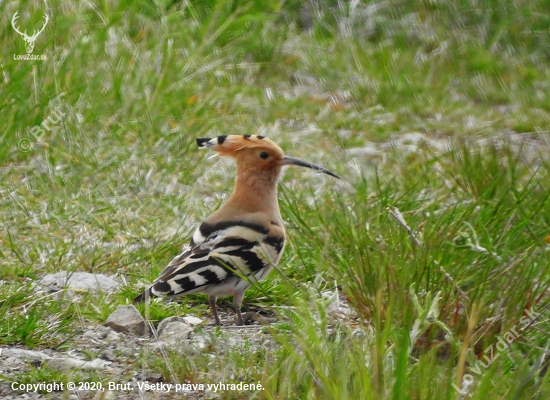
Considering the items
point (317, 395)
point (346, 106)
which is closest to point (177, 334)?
point (317, 395)

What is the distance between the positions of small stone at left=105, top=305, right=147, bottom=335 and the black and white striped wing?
0.10 m

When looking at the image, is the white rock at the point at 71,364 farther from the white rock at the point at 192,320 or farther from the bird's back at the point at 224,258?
the white rock at the point at 192,320

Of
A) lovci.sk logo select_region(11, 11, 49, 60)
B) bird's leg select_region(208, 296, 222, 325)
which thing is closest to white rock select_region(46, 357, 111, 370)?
bird's leg select_region(208, 296, 222, 325)

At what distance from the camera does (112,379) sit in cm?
323

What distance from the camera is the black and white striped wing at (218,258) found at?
12.2 ft

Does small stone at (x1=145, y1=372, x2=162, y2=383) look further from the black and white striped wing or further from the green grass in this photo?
the black and white striped wing

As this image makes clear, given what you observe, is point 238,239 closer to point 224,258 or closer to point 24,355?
point 224,258

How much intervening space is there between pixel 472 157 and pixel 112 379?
9.40ft

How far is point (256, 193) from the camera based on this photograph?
14.1 ft

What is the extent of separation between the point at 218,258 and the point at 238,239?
17cm

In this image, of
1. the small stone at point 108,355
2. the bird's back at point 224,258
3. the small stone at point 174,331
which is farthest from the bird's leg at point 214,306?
the small stone at point 108,355

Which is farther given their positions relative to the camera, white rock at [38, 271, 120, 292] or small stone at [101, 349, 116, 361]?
white rock at [38, 271, 120, 292]

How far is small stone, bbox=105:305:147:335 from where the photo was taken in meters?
3.66

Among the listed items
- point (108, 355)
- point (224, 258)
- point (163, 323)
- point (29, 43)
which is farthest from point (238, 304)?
point (29, 43)
